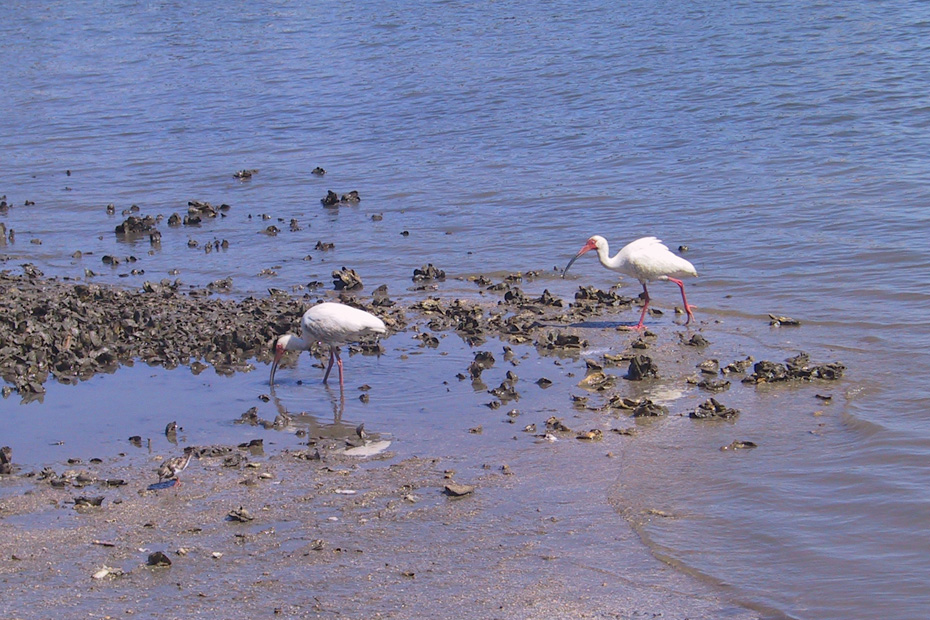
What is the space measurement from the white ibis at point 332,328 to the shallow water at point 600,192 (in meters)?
0.42

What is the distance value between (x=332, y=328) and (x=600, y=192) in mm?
8025

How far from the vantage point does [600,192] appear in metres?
16.9

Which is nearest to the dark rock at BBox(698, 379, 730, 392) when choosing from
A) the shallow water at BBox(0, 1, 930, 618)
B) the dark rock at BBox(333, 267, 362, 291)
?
the shallow water at BBox(0, 1, 930, 618)

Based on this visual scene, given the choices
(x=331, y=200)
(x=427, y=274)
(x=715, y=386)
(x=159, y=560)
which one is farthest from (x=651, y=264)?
(x=331, y=200)

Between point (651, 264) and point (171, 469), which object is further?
point (651, 264)

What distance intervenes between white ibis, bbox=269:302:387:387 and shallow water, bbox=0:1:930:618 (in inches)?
16.6

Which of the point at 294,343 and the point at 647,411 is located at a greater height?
the point at 294,343

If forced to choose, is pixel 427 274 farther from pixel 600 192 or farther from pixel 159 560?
pixel 159 560

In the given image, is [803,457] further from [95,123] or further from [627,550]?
[95,123]

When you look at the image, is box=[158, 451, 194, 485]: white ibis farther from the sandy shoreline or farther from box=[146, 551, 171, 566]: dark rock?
box=[146, 551, 171, 566]: dark rock

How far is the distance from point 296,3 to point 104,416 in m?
33.2

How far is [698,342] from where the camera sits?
1061cm

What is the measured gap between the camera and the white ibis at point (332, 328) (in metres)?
9.92

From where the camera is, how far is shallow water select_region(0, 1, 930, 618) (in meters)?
7.46
